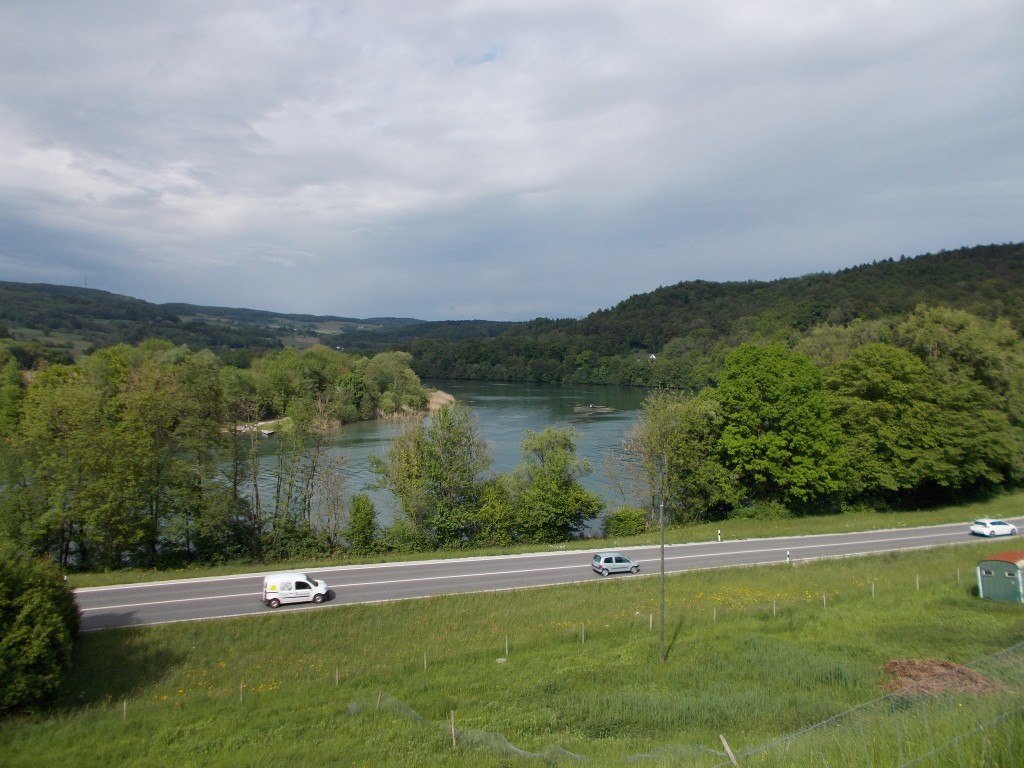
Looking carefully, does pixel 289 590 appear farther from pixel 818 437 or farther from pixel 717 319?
pixel 717 319

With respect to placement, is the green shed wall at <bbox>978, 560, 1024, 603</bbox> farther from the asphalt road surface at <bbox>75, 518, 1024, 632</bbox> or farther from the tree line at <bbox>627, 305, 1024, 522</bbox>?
the tree line at <bbox>627, 305, 1024, 522</bbox>

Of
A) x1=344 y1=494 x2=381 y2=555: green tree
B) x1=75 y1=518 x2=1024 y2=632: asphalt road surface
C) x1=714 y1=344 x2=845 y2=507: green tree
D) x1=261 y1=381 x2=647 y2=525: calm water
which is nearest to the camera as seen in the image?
x1=75 y1=518 x2=1024 y2=632: asphalt road surface

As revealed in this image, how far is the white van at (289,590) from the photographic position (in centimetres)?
2056

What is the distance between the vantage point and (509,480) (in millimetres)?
34250

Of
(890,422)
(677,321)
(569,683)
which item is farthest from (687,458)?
(677,321)

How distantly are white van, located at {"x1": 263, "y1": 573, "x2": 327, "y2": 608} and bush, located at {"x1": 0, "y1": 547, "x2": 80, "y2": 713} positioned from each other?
584 cm

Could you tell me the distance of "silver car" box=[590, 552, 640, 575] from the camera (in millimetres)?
24531

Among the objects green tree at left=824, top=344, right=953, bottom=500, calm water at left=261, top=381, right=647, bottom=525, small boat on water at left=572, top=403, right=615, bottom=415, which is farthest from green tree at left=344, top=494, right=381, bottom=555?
small boat on water at left=572, top=403, right=615, bottom=415

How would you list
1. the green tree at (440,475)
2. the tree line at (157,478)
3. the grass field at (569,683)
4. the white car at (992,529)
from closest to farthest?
the grass field at (569,683)
the tree line at (157,478)
the white car at (992,529)
the green tree at (440,475)

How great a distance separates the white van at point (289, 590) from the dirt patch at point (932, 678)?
1596 centimetres

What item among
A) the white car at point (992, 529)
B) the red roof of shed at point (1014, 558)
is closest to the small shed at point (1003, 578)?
the red roof of shed at point (1014, 558)

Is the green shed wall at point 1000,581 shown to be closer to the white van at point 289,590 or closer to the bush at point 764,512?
the bush at point 764,512

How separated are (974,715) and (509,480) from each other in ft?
92.9

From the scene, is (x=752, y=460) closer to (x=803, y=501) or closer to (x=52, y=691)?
(x=803, y=501)
